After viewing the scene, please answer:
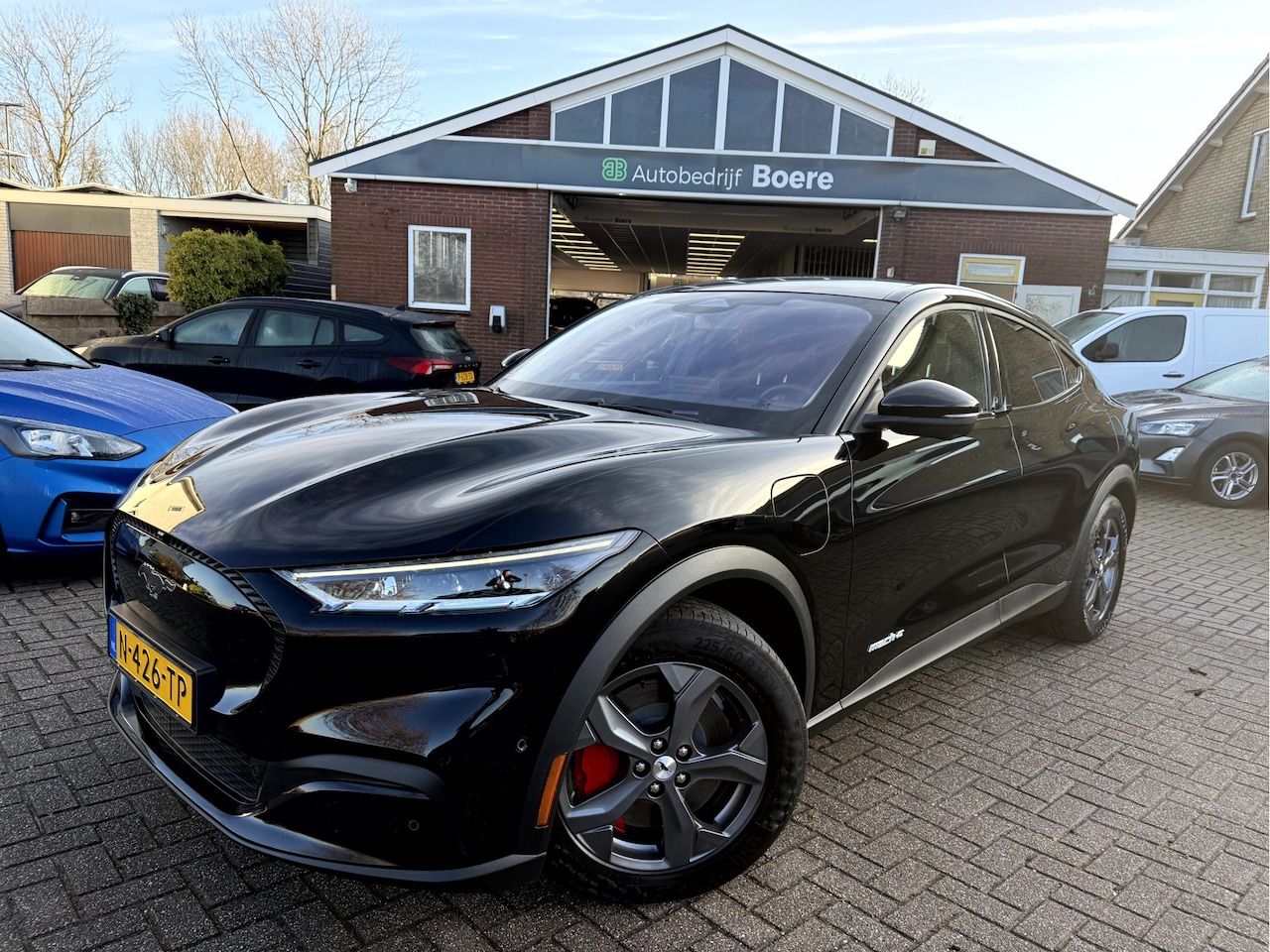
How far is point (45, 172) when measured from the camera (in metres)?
38.4

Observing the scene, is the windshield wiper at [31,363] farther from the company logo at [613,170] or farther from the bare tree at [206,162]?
the bare tree at [206,162]

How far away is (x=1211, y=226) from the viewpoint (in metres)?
23.2

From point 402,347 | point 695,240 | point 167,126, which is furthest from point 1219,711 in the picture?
point 167,126

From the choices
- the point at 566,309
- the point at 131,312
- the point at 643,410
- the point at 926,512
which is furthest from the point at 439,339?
the point at 566,309

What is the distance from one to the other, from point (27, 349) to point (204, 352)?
3975mm

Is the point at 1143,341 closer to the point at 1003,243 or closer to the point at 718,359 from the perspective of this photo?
the point at 1003,243

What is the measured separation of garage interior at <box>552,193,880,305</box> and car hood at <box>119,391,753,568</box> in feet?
46.7

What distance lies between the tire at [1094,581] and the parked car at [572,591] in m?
1.07

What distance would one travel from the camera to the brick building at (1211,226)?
18.1 metres

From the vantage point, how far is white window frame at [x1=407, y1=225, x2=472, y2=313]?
51.3 feet

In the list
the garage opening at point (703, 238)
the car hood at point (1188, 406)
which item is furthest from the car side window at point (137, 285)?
the car hood at point (1188, 406)

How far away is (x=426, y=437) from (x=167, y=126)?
166 feet

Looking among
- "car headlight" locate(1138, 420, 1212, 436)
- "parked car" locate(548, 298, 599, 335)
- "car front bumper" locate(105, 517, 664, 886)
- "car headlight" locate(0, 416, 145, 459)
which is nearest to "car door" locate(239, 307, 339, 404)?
"car headlight" locate(0, 416, 145, 459)

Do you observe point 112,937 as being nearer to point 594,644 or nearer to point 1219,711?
point 594,644
